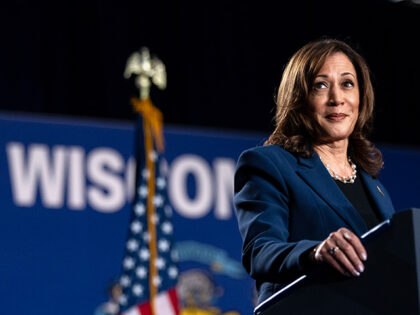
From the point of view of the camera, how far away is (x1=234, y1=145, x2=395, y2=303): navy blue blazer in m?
1.42

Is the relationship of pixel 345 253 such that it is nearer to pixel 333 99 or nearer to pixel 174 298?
pixel 333 99

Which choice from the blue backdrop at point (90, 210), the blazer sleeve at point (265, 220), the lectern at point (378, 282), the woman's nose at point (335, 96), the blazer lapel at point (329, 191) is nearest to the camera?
the lectern at point (378, 282)

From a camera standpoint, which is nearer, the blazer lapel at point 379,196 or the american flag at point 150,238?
the blazer lapel at point 379,196

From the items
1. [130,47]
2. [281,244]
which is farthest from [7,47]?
[281,244]

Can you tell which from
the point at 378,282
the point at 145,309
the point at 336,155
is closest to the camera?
the point at 378,282

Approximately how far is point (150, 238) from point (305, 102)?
361 cm

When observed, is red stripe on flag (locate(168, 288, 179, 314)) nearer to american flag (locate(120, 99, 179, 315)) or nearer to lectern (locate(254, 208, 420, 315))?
american flag (locate(120, 99, 179, 315))

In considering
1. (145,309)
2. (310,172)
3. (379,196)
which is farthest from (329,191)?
(145,309)

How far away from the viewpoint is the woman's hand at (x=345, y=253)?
1.19m

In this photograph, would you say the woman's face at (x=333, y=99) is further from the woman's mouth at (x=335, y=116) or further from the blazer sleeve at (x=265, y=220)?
the blazer sleeve at (x=265, y=220)

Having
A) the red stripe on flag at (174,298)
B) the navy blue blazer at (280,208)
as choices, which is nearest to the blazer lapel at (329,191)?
the navy blue blazer at (280,208)

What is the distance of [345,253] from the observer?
1195mm

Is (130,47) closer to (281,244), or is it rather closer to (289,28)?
(289,28)

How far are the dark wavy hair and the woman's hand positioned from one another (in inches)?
15.7
